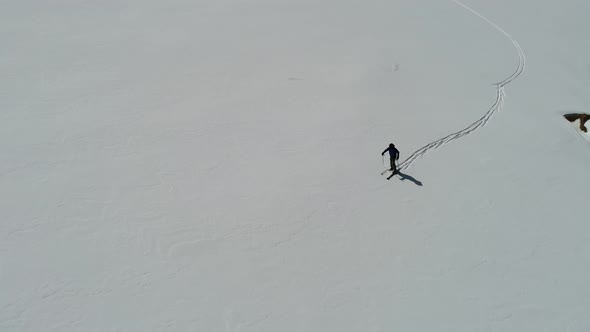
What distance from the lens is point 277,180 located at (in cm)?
1153

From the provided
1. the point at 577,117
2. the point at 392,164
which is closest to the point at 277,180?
the point at 392,164

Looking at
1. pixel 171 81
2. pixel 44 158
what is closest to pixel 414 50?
pixel 171 81

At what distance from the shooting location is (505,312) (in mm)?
8625

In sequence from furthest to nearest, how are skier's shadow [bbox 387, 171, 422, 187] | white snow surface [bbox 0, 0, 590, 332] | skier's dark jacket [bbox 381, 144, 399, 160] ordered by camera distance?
skier's shadow [bbox 387, 171, 422, 187]
skier's dark jacket [bbox 381, 144, 399, 160]
white snow surface [bbox 0, 0, 590, 332]

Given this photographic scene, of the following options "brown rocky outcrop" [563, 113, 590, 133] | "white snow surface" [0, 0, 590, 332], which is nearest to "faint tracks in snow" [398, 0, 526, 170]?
"white snow surface" [0, 0, 590, 332]

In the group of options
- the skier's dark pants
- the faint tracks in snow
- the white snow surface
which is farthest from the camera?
Result: the faint tracks in snow

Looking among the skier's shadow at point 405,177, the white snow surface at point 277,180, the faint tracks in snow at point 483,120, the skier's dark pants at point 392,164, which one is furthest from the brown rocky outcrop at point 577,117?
the skier's dark pants at point 392,164

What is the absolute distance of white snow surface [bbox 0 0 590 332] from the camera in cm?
841

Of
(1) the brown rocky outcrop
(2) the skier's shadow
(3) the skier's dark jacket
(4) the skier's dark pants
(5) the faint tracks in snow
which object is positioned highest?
(3) the skier's dark jacket

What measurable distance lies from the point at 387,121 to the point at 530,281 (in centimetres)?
706

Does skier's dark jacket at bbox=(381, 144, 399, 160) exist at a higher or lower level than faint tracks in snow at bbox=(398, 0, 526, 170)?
higher

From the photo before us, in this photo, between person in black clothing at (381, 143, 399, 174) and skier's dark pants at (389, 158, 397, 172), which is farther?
skier's dark pants at (389, 158, 397, 172)

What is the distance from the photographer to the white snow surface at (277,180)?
8406 mm

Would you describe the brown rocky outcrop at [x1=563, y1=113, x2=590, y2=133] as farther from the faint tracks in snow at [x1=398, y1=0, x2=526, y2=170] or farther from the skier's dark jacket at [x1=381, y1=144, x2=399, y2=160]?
the skier's dark jacket at [x1=381, y1=144, x2=399, y2=160]
